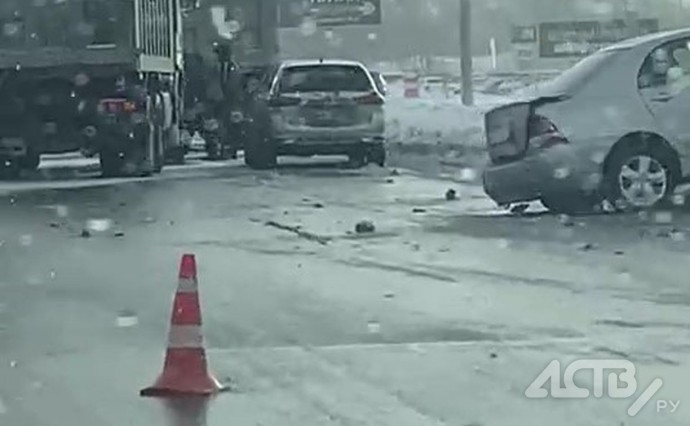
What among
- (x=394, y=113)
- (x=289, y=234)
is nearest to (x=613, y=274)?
(x=289, y=234)

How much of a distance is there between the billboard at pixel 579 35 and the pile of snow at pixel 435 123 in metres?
1.83

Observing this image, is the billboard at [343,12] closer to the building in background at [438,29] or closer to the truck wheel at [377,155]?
the building in background at [438,29]

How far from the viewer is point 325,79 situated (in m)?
26.5

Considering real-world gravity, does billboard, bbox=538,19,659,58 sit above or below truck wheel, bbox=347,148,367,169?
above

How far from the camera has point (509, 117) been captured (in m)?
16.2

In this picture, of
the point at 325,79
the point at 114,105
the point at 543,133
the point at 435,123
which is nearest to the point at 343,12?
the point at 435,123

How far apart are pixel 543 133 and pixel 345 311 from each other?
5.50m

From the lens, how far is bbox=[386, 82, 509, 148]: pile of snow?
35.6m

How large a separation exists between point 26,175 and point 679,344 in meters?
17.7

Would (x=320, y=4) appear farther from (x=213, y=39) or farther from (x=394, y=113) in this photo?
(x=213, y=39)

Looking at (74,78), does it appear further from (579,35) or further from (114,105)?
(579,35)
